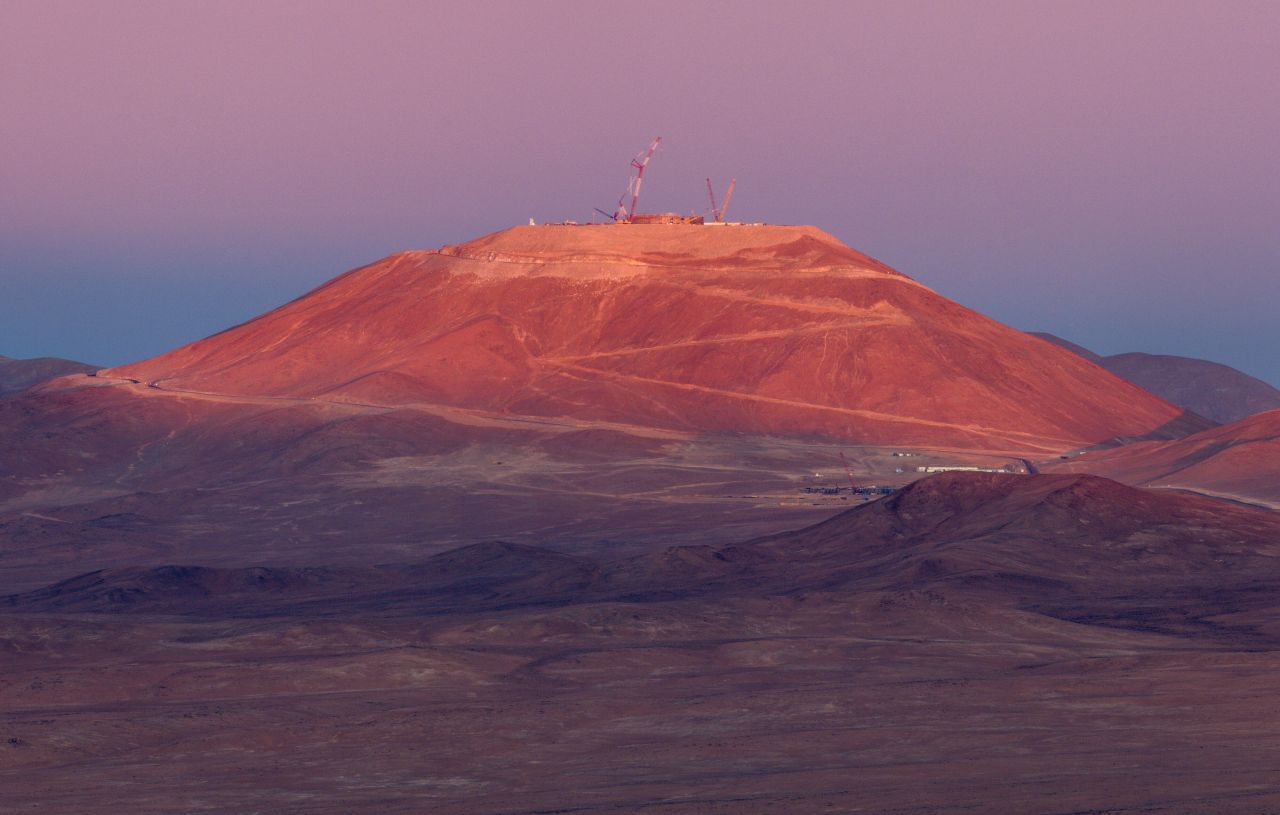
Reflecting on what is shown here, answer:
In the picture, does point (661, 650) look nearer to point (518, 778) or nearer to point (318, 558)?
point (518, 778)

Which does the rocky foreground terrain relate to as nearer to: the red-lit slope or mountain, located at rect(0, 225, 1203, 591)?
mountain, located at rect(0, 225, 1203, 591)

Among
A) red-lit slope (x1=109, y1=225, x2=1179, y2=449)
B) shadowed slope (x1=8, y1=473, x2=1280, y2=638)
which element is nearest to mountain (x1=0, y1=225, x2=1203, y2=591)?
red-lit slope (x1=109, y1=225, x2=1179, y2=449)

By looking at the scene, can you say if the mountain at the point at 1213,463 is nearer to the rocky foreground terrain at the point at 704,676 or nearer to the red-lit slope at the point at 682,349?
the red-lit slope at the point at 682,349

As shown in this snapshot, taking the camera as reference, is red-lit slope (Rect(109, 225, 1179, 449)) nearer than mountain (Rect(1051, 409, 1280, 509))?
No

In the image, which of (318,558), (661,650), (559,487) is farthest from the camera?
(559,487)

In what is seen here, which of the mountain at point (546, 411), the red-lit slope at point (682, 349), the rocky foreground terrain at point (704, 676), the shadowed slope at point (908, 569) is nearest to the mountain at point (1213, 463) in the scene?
the mountain at point (546, 411)

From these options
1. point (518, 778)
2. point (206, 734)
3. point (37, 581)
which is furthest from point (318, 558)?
point (518, 778)
